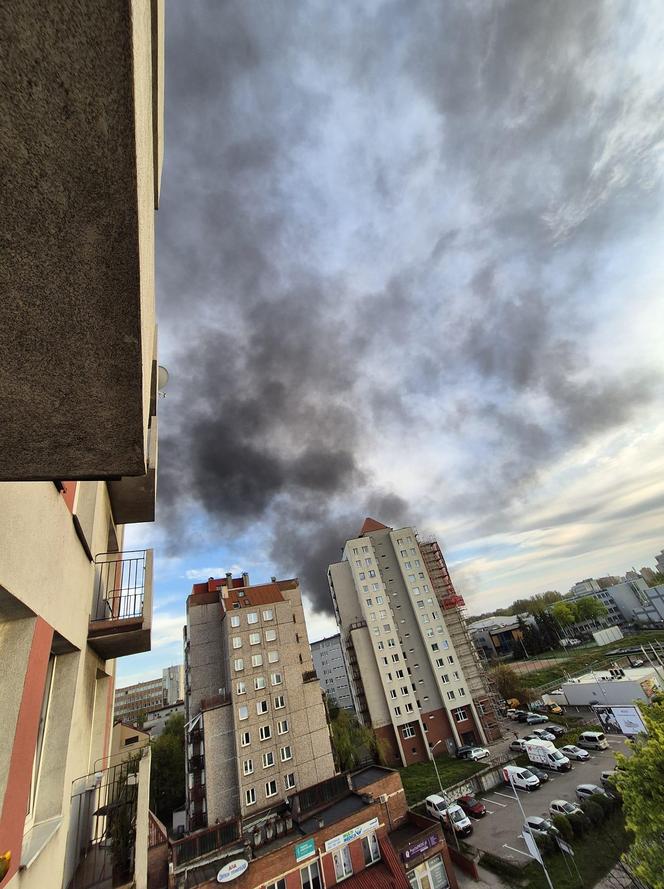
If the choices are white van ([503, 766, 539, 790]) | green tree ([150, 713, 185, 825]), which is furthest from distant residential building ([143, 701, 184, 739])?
white van ([503, 766, 539, 790])

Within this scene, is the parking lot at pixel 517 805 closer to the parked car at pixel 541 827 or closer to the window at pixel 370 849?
the parked car at pixel 541 827

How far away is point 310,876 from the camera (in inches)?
589

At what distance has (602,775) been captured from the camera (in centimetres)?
2444

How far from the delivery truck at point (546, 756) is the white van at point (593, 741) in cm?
420

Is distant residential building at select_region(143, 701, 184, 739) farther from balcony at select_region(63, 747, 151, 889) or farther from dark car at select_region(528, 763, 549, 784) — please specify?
balcony at select_region(63, 747, 151, 889)

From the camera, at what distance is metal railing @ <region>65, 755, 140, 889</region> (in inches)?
222

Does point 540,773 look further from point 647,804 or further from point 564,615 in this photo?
point 564,615

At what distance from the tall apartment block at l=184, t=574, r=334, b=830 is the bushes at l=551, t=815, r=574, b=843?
14.2m

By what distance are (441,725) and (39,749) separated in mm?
43902

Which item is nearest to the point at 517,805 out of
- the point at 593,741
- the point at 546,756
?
the point at 546,756

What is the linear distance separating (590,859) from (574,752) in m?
14.2

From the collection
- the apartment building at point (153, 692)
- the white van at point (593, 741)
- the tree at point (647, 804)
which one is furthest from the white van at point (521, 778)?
the apartment building at point (153, 692)

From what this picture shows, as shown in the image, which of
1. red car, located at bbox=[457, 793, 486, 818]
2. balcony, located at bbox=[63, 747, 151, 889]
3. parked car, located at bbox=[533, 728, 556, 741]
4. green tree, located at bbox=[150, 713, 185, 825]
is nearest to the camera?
balcony, located at bbox=[63, 747, 151, 889]

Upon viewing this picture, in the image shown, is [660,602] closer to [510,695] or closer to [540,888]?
[510,695]
